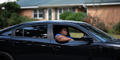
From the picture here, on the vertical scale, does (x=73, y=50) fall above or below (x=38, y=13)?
below

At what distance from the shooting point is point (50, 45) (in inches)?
181

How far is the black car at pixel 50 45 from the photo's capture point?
4316 mm

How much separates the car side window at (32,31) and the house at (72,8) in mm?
14409

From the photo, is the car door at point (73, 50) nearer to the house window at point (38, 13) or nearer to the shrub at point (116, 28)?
the shrub at point (116, 28)

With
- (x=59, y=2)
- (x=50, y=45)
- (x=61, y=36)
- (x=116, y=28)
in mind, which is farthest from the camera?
(x=59, y=2)

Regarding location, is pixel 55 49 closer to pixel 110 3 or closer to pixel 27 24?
pixel 27 24

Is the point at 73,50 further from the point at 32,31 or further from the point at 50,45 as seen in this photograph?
the point at 32,31

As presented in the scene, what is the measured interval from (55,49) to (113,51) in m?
1.36

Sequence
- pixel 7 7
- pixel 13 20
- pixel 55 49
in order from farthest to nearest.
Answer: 1. pixel 7 7
2. pixel 13 20
3. pixel 55 49

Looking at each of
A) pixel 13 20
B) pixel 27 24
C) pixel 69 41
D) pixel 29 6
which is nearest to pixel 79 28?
pixel 69 41

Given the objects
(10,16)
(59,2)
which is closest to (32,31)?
(59,2)

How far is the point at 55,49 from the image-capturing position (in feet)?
14.9

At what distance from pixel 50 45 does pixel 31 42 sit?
514mm

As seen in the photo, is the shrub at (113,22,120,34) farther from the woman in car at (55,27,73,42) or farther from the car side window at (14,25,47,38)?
the car side window at (14,25,47,38)
